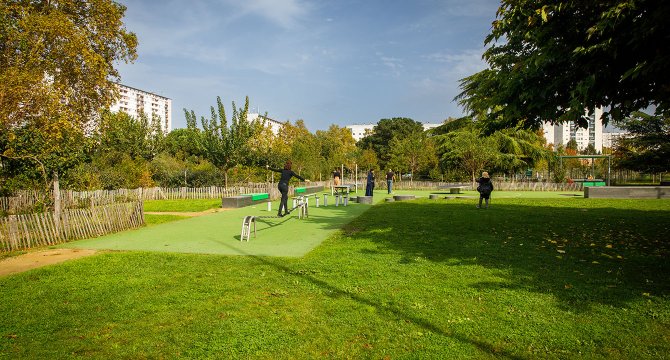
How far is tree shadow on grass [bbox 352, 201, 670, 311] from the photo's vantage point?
6.01 meters

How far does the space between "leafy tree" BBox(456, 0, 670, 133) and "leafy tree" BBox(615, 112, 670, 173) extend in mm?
22510

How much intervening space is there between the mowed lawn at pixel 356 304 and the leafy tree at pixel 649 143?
850 inches

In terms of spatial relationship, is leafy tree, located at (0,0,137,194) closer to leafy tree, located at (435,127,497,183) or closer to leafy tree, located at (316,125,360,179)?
leafy tree, located at (435,127,497,183)

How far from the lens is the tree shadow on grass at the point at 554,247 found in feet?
19.7

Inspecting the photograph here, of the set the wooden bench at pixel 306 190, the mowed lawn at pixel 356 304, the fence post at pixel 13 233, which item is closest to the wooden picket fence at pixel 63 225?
the fence post at pixel 13 233

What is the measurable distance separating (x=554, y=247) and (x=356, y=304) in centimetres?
582

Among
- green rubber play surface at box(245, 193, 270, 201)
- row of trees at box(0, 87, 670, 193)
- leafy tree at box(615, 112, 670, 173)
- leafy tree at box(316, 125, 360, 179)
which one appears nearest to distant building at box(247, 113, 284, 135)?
row of trees at box(0, 87, 670, 193)

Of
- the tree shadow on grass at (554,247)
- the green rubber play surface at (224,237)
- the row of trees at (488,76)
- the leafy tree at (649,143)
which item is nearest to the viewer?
the tree shadow on grass at (554,247)

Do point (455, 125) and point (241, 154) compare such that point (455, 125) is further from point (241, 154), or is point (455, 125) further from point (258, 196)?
point (258, 196)

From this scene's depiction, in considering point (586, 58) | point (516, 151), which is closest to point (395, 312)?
point (586, 58)

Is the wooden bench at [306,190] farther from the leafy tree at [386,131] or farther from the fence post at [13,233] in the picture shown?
the leafy tree at [386,131]

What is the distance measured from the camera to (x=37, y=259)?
8781 millimetres

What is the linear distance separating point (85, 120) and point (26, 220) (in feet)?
18.3

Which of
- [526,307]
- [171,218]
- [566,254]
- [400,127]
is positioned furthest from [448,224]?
[400,127]
